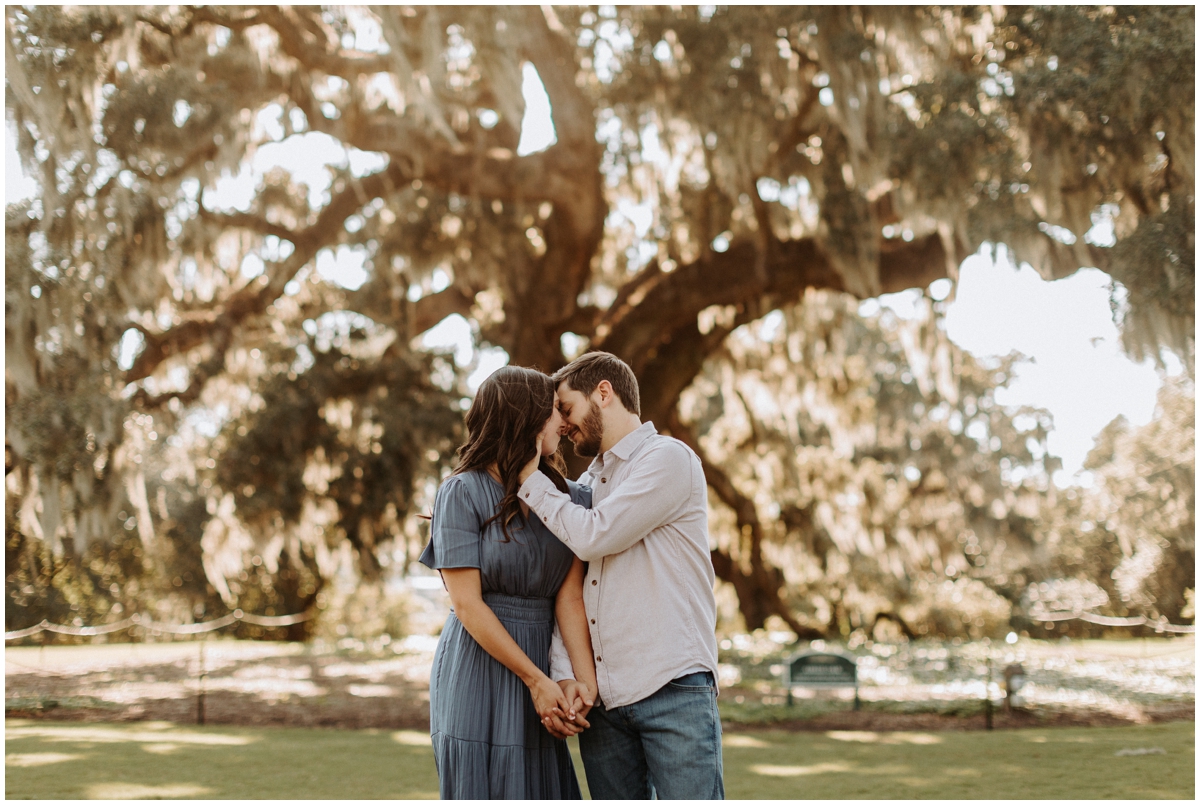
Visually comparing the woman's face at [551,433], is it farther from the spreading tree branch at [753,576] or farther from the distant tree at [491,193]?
the spreading tree branch at [753,576]

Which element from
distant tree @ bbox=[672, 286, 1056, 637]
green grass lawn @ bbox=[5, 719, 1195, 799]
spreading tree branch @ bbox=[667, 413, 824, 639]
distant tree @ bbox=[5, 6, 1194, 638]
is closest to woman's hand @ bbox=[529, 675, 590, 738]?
green grass lawn @ bbox=[5, 719, 1195, 799]

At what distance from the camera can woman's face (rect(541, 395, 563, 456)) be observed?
2.12 meters

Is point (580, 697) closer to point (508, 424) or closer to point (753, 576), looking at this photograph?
point (508, 424)

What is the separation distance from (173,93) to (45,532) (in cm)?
402

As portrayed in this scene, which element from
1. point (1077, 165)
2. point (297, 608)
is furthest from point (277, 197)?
point (297, 608)

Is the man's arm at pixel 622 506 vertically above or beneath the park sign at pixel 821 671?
above

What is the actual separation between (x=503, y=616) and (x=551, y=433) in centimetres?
45

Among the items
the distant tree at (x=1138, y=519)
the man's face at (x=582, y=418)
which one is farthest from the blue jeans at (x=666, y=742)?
the distant tree at (x=1138, y=519)

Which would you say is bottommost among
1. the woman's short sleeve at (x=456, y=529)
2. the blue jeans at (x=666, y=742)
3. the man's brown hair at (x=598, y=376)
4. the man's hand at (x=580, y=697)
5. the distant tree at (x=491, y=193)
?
the blue jeans at (x=666, y=742)

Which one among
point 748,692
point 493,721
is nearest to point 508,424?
point 493,721

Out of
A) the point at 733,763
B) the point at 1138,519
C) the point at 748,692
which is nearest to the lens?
the point at 733,763

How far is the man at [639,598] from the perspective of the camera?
196 cm

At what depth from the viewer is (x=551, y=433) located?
7.00ft

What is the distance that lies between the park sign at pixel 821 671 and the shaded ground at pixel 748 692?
0.82ft
